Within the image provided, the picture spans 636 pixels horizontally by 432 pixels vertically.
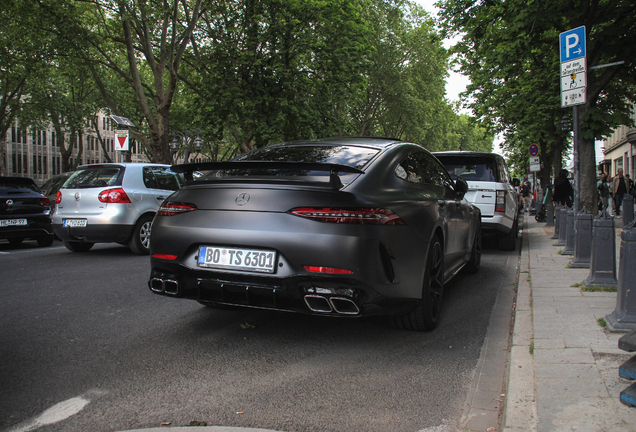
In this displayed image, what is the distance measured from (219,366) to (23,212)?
30.4ft

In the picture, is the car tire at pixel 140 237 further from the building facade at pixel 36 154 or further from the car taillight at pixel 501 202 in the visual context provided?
the building facade at pixel 36 154

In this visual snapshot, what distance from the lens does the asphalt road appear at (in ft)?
9.78

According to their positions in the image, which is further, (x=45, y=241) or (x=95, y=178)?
(x=45, y=241)

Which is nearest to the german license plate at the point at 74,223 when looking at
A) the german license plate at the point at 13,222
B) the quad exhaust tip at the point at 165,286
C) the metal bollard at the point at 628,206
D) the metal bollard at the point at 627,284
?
the german license plate at the point at 13,222

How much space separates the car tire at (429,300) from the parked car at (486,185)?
528 cm

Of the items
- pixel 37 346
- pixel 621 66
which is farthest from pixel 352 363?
pixel 621 66

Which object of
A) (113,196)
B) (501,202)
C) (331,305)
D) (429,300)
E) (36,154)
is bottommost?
(429,300)

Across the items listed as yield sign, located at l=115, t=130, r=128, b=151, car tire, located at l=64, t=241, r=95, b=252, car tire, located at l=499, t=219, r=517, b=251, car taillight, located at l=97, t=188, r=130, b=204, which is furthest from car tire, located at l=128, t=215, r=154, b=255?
yield sign, located at l=115, t=130, r=128, b=151

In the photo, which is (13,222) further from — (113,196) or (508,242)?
A: (508,242)

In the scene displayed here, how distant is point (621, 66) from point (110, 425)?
13696 mm

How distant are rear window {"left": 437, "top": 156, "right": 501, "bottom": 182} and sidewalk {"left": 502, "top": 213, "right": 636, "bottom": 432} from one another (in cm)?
412

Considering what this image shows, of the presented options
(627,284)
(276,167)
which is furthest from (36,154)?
(627,284)

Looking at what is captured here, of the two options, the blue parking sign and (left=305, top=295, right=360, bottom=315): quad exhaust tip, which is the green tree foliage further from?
(left=305, top=295, right=360, bottom=315): quad exhaust tip

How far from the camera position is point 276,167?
414 centimetres
